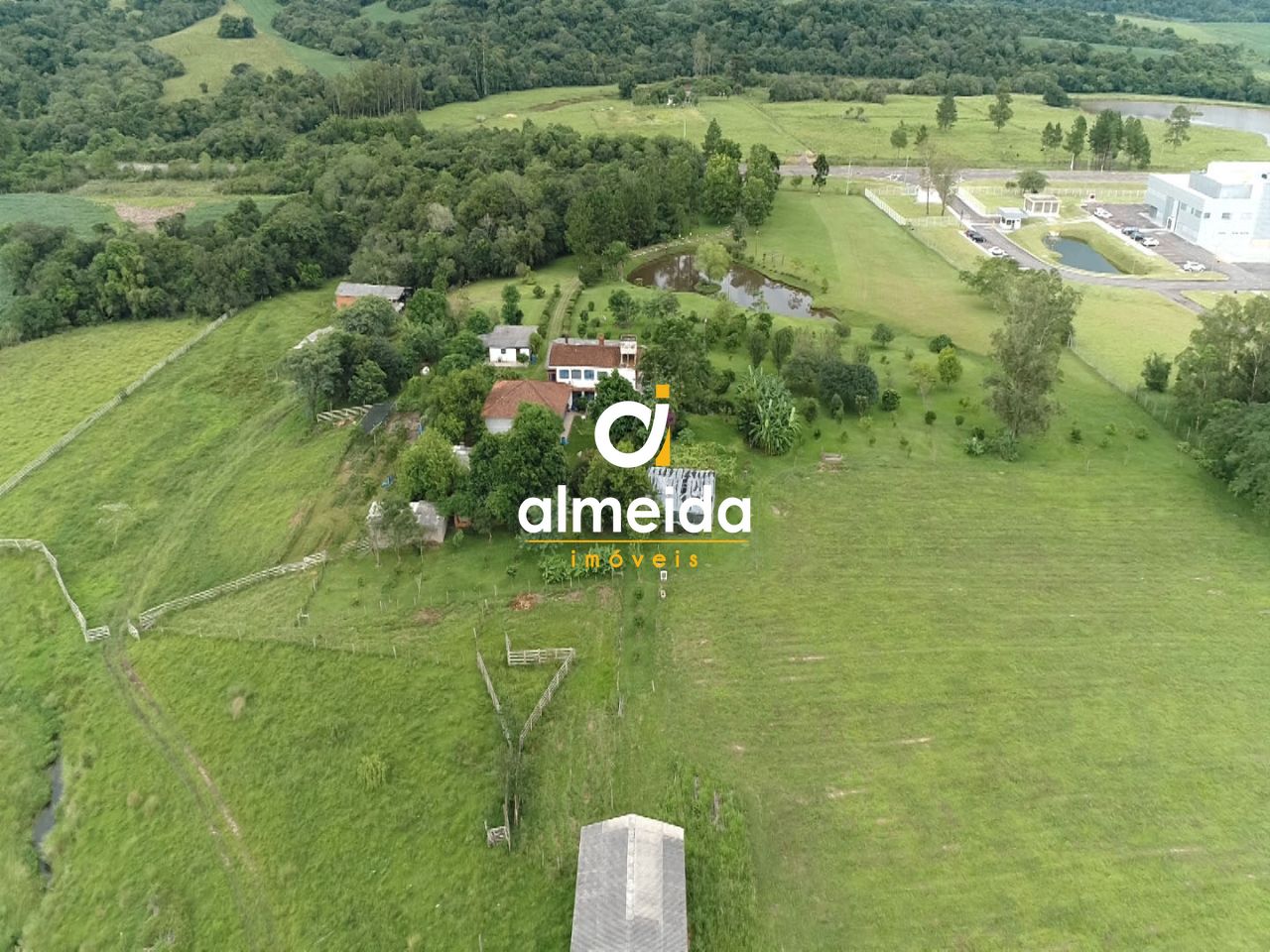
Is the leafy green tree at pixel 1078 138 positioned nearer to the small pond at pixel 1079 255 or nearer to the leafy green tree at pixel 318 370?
the small pond at pixel 1079 255

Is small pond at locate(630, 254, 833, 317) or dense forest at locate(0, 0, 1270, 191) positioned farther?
dense forest at locate(0, 0, 1270, 191)

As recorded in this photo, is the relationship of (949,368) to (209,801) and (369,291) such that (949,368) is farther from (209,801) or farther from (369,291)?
(209,801)

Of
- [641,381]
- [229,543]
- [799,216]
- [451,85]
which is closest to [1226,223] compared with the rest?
[799,216]

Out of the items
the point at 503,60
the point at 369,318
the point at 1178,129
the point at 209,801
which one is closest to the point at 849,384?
the point at 369,318

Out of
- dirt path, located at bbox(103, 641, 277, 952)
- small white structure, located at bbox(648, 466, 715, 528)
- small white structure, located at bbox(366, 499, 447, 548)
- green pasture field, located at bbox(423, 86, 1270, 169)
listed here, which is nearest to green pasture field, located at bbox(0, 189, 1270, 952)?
dirt path, located at bbox(103, 641, 277, 952)

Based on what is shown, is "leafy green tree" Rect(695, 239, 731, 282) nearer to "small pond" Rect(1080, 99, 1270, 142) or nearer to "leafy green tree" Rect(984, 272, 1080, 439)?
"leafy green tree" Rect(984, 272, 1080, 439)

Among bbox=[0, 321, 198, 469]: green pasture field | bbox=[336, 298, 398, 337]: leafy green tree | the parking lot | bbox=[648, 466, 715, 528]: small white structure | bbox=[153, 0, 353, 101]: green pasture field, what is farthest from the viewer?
bbox=[153, 0, 353, 101]: green pasture field
